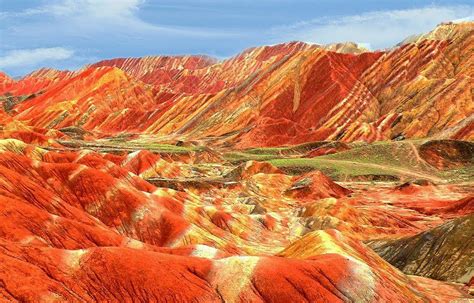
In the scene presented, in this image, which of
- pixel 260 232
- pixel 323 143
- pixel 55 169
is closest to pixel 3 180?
pixel 55 169

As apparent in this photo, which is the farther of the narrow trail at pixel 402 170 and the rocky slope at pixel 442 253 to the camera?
the narrow trail at pixel 402 170

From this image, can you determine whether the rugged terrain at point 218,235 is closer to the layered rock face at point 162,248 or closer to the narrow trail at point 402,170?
the layered rock face at point 162,248

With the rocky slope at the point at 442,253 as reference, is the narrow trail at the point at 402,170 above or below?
below

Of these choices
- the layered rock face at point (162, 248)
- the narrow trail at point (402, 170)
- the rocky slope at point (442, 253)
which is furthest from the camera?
the narrow trail at point (402, 170)

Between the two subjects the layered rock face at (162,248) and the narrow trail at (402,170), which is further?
the narrow trail at (402,170)

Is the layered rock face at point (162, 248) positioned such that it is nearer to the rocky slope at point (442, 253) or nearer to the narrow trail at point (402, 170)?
the rocky slope at point (442, 253)

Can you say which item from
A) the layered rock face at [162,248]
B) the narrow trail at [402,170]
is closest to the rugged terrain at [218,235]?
the layered rock face at [162,248]

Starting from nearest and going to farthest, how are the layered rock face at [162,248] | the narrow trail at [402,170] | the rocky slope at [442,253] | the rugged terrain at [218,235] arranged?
the layered rock face at [162,248] < the rugged terrain at [218,235] < the rocky slope at [442,253] < the narrow trail at [402,170]

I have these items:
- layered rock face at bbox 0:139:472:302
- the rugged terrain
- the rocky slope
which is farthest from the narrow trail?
the rocky slope

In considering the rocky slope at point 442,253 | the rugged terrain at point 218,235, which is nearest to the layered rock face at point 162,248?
the rugged terrain at point 218,235

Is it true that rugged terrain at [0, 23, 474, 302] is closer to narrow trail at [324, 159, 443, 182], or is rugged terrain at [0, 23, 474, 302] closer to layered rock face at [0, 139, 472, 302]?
layered rock face at [0, 139, 472, 302]

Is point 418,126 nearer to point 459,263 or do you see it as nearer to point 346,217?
point 346,217
